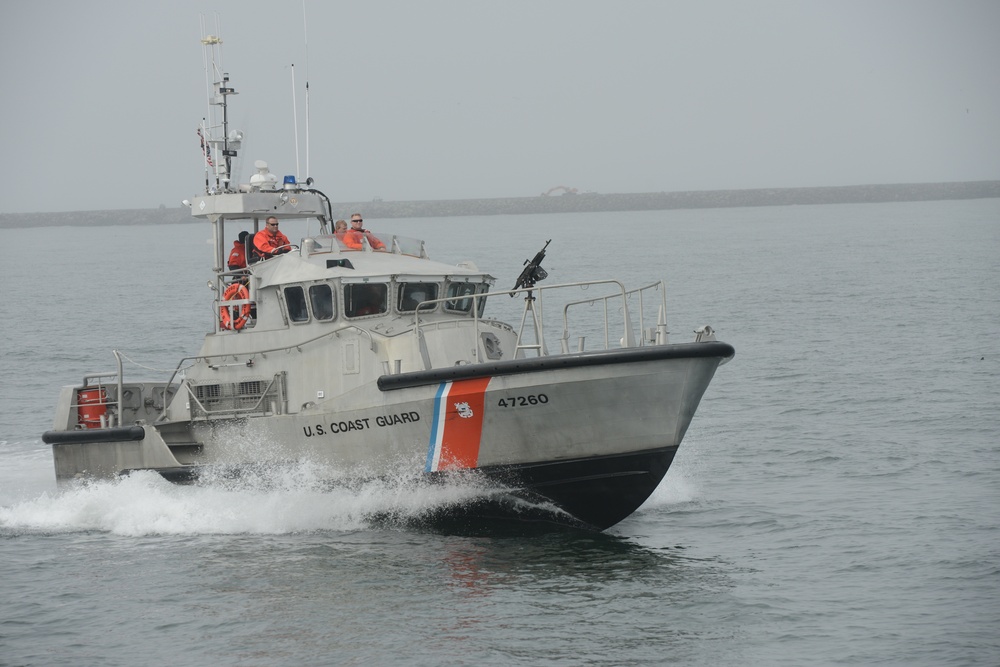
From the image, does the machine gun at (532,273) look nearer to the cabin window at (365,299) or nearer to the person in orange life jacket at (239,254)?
the cabin window at (365,299)

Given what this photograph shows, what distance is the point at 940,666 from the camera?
31.7ft

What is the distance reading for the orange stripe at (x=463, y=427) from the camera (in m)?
12.5

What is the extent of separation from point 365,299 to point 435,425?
1.92m

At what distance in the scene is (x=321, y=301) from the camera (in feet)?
45.4

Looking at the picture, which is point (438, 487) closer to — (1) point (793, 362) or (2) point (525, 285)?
(2) point (525, 285)

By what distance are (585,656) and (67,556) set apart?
6.57 meters

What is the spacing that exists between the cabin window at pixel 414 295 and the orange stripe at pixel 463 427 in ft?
5.64

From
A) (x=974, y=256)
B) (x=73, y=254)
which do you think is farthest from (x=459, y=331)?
(x=73, y=254)

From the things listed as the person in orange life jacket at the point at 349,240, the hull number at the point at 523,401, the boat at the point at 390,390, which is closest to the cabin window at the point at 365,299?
the boat at the point at 390,390

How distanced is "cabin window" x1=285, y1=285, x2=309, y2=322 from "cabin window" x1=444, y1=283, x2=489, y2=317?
5.40 ft

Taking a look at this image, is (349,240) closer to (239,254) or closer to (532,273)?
(239,254)

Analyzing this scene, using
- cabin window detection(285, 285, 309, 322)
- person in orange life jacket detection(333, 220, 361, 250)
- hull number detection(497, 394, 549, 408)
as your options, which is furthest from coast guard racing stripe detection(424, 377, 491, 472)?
person in orange life jacket detection(333, 220, 361, 250)

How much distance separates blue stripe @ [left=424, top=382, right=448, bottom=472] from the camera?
12.6 m

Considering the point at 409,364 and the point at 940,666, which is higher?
the point at 409,364
